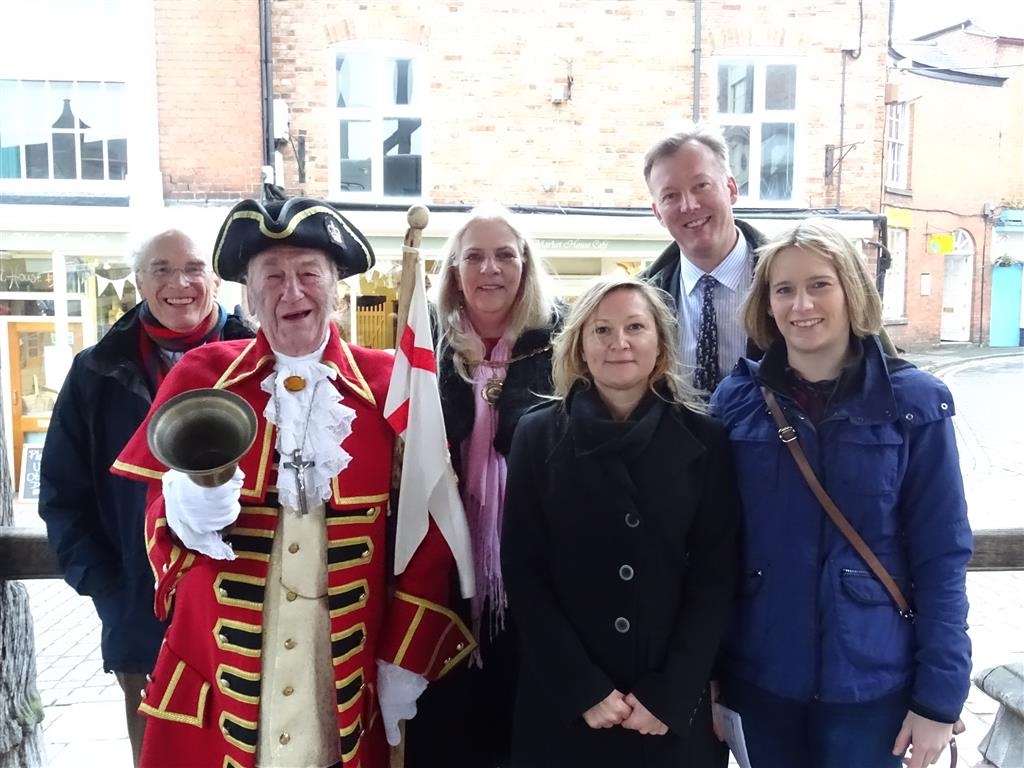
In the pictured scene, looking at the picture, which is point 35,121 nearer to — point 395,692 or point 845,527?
point 395,692

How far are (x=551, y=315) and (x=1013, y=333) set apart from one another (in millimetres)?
22983

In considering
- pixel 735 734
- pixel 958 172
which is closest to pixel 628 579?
pixel 735 734

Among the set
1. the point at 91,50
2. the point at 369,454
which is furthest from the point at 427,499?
the point at 91,50

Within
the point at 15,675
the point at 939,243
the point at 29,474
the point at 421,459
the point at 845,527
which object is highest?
the point at 939,243

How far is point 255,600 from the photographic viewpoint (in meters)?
1.88

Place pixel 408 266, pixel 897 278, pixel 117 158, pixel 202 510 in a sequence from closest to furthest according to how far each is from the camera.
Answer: pixel 202 510
pixel 408 266
pixel 117 158
pixel 897 278

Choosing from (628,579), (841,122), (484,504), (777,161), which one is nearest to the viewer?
(628,579)

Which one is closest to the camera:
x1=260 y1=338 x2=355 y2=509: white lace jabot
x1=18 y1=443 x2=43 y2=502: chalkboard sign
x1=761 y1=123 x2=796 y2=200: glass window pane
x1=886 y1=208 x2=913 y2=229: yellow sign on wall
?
x1=260 y1=338 x2=355 y2=509: white lace jabot

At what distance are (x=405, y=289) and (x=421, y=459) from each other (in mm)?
437

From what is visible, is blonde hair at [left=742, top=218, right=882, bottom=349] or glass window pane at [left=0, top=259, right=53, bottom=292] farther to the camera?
glass window pane at [left=0, top=259, right=53, bottom=292]

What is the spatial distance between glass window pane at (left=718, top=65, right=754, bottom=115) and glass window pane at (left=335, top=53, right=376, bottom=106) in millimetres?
3764

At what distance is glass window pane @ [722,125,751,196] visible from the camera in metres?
9.59

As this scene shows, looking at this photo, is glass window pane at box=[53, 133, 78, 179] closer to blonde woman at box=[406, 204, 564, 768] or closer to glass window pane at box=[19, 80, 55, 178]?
glass window pane at box=[19, 80, 55, 178]

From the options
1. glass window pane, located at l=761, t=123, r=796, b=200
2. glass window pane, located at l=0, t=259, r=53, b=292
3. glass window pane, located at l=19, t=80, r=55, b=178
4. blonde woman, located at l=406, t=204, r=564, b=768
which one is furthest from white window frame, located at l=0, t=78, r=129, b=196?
blonde woman, located at l=406, t=204, r=564, b=768
